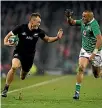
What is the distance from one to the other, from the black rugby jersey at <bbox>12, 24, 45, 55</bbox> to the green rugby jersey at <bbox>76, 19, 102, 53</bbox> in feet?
3.90

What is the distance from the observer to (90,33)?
13.2 m

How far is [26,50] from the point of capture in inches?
535

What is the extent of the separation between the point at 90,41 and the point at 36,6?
91.8 feet

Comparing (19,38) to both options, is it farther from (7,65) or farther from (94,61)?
(7,65)

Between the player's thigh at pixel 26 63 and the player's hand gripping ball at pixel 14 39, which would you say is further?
the player's thigh at pixel 26 63

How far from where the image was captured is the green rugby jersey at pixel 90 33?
12922 millimetres

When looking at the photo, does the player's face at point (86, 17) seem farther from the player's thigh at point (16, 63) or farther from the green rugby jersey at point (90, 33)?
the player's thigh at point (16, 63)

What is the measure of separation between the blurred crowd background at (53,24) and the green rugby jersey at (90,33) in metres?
23.8

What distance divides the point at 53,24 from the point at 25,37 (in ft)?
90.5

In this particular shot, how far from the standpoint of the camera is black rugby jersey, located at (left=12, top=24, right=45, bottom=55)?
43.7 feet

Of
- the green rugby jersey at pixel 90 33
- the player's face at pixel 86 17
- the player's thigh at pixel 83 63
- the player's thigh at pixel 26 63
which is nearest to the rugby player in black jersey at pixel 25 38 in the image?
the player's thigh at pixel 26 63

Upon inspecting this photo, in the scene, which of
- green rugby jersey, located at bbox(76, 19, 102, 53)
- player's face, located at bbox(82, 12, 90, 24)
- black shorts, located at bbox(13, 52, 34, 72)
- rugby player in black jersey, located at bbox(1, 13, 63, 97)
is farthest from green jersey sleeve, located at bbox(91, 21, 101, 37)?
black shorts, located at bbox(13, 52, 34, 72)

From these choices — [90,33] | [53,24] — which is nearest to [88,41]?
[90,33]

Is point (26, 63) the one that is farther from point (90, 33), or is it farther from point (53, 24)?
point (53, 24)
